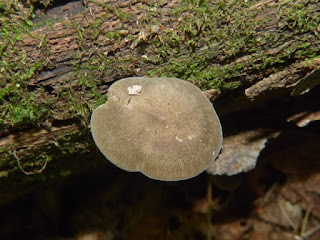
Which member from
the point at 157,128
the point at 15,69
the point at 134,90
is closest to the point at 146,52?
the point at 134,90

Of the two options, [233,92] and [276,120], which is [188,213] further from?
[233,92]

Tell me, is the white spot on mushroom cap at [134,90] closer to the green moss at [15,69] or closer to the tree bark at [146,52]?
the tree bark at [146,52]

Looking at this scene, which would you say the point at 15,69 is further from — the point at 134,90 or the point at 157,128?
the point at 157,128

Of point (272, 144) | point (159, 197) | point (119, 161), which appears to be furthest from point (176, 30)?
point (159, 197)

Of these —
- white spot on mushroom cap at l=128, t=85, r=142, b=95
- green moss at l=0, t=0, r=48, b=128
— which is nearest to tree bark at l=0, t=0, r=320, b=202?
green moss at l=0, t=0, r=48, b=128

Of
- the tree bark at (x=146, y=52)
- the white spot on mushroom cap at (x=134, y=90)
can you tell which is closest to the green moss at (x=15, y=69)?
the tree bark at (x=146, y=52)
